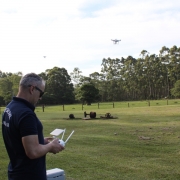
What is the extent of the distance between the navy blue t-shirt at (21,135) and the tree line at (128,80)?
80.7 metres

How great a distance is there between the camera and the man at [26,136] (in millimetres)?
2752

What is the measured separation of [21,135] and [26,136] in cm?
6

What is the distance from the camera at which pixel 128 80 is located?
101 m

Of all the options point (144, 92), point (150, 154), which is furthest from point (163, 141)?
point (144, 92)

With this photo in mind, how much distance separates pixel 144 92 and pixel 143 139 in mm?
91451

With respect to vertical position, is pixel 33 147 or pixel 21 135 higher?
pixel 21 135

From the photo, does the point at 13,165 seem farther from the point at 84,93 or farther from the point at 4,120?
the point at 84,93

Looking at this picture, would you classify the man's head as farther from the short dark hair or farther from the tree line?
the tree line

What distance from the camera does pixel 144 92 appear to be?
10175 centimetres

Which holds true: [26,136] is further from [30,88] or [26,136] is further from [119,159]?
[119,159]

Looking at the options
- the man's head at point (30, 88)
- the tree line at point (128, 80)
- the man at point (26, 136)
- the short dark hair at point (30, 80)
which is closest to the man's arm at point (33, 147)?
the man at point (26, 136)

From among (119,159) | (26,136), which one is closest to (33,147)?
(26,136)

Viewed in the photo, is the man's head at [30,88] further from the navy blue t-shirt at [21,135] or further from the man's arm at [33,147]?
the man's arm at [33,147]

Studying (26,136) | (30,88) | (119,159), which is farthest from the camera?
(119,159)
